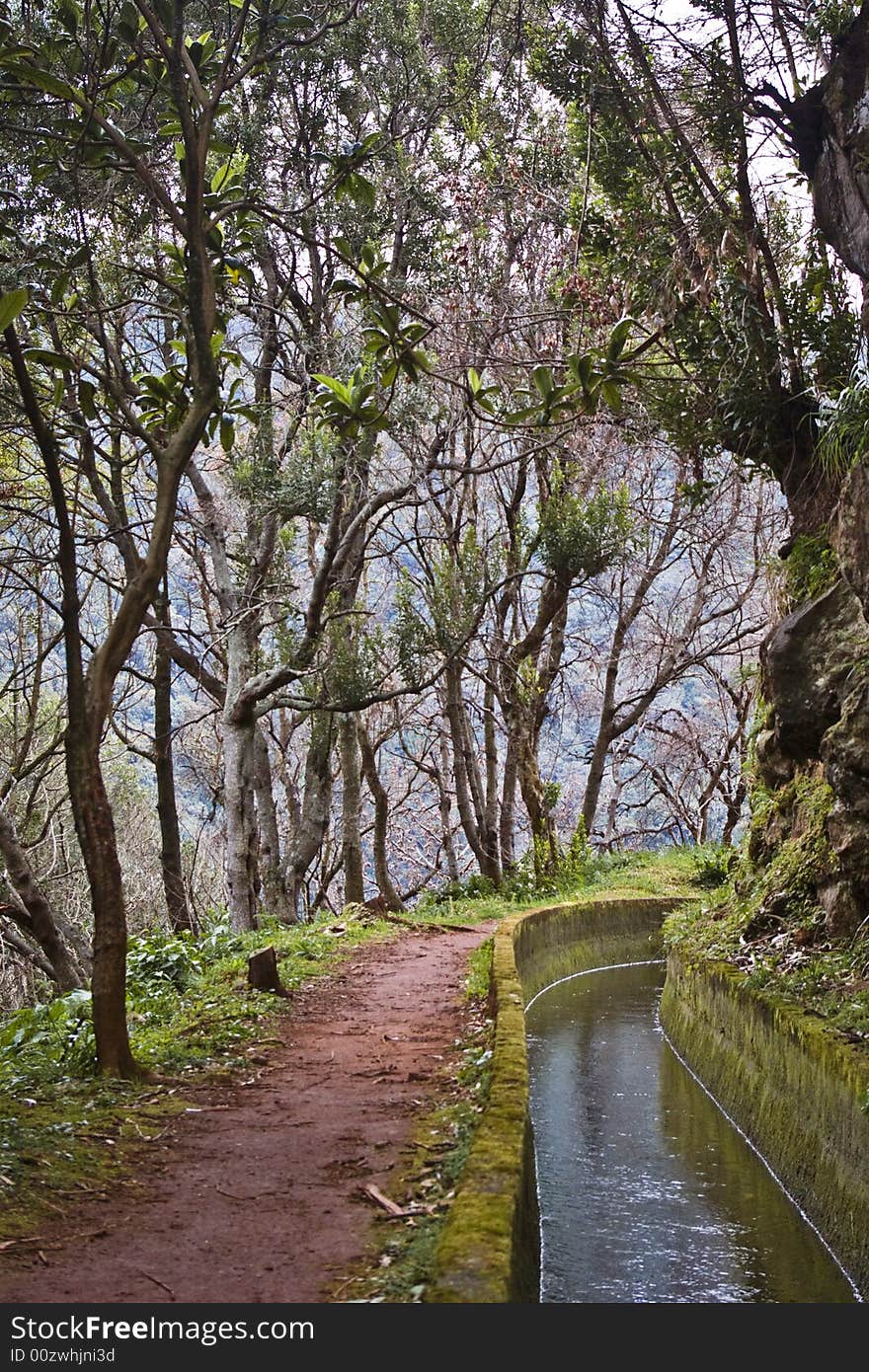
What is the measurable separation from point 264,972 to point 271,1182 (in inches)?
168

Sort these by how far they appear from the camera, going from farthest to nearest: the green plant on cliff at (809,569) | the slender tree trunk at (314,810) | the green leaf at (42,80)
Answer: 1. the slender tree trunk at (314,810)
2. the green plant on cliff at (809,569)
3. the green leaf at (42,80)

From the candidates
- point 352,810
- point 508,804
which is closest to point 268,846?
point 352,810

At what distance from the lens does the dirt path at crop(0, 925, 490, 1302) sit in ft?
12.3

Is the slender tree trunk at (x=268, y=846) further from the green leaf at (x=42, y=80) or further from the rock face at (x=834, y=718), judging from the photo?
the green leaf at (x=42, y=80)

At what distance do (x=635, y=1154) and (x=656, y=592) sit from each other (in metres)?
17.7

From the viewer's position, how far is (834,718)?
8.94 m

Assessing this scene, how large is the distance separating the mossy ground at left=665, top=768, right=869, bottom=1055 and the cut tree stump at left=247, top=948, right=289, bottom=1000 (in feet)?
12.8

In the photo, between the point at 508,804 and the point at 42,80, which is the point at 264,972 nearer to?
the point at 42,80

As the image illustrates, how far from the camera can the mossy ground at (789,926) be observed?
285 inches

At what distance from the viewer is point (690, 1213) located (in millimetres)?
6918

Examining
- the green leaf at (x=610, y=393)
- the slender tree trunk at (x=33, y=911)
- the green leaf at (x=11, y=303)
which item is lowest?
the slender tree trunk at (x=33, y=911)

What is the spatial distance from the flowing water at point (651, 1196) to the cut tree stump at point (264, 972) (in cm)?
247

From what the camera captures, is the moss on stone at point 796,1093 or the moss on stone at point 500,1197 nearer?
the moss on stone at point 500,1197

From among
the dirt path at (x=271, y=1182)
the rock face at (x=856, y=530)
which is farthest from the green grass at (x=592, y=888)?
the rock face at (x=856, y=530)
